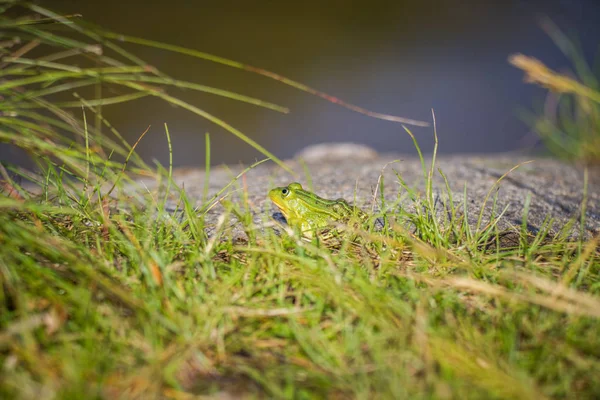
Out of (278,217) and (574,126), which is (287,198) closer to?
(278,217)

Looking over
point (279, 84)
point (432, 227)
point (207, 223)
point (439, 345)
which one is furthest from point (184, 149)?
point (439, 345)

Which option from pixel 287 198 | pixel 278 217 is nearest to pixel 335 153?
pixel 278 217

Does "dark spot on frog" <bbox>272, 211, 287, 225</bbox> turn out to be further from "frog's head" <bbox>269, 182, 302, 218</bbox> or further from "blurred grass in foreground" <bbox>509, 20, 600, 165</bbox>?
"blurred grass in foreground" <bbox>509, 20, 600, 165</bbox>

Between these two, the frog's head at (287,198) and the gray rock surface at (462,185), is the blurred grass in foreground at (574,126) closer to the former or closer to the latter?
the gray rock surface at (462,185)

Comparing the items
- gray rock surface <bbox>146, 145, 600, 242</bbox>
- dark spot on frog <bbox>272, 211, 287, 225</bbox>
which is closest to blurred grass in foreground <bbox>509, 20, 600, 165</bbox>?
gray rock surface <bbox>146, 145, 600, 242</bbox>

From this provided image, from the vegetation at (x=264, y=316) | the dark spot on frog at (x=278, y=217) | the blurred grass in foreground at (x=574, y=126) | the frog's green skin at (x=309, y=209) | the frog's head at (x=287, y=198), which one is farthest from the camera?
the blurred grass in foreground at (x=574, y=126)

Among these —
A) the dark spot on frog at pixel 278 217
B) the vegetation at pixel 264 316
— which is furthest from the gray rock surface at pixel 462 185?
the vegetation at pixel 264 316

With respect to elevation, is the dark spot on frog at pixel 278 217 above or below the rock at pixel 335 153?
above
